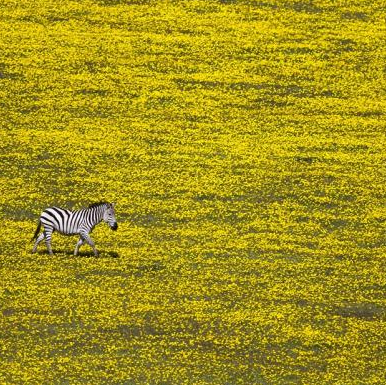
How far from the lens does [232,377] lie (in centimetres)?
2505

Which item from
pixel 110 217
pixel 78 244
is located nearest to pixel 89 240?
pixel 78 244

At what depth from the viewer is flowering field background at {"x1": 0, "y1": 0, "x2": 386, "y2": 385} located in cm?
2652

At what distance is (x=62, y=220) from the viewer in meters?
31.5

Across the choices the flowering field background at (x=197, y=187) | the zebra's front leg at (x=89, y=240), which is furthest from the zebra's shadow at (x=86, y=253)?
the zebra's front leg at (x=89, y=240)

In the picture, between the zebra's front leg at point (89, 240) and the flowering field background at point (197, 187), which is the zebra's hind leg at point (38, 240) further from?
the zebra's front leg at point (89, 240)

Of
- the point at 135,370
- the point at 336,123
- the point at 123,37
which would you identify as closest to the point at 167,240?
the point at 135,370

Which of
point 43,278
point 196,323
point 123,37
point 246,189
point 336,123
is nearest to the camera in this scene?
point 196,323

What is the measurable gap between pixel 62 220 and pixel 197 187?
6.07 meters

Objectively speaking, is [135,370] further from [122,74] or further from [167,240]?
[122,74]

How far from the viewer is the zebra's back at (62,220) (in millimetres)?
31359

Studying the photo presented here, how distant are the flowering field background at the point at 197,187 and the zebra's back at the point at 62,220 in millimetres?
691

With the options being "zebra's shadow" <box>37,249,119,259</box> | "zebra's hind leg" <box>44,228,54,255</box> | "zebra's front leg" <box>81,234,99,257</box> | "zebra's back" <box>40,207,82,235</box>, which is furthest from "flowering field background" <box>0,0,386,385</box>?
"zebra's back" <box>40,207,82,235</box>

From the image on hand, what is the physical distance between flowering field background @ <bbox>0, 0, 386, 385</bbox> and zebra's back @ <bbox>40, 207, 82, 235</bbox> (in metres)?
0.69

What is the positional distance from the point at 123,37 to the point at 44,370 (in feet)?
81.1
